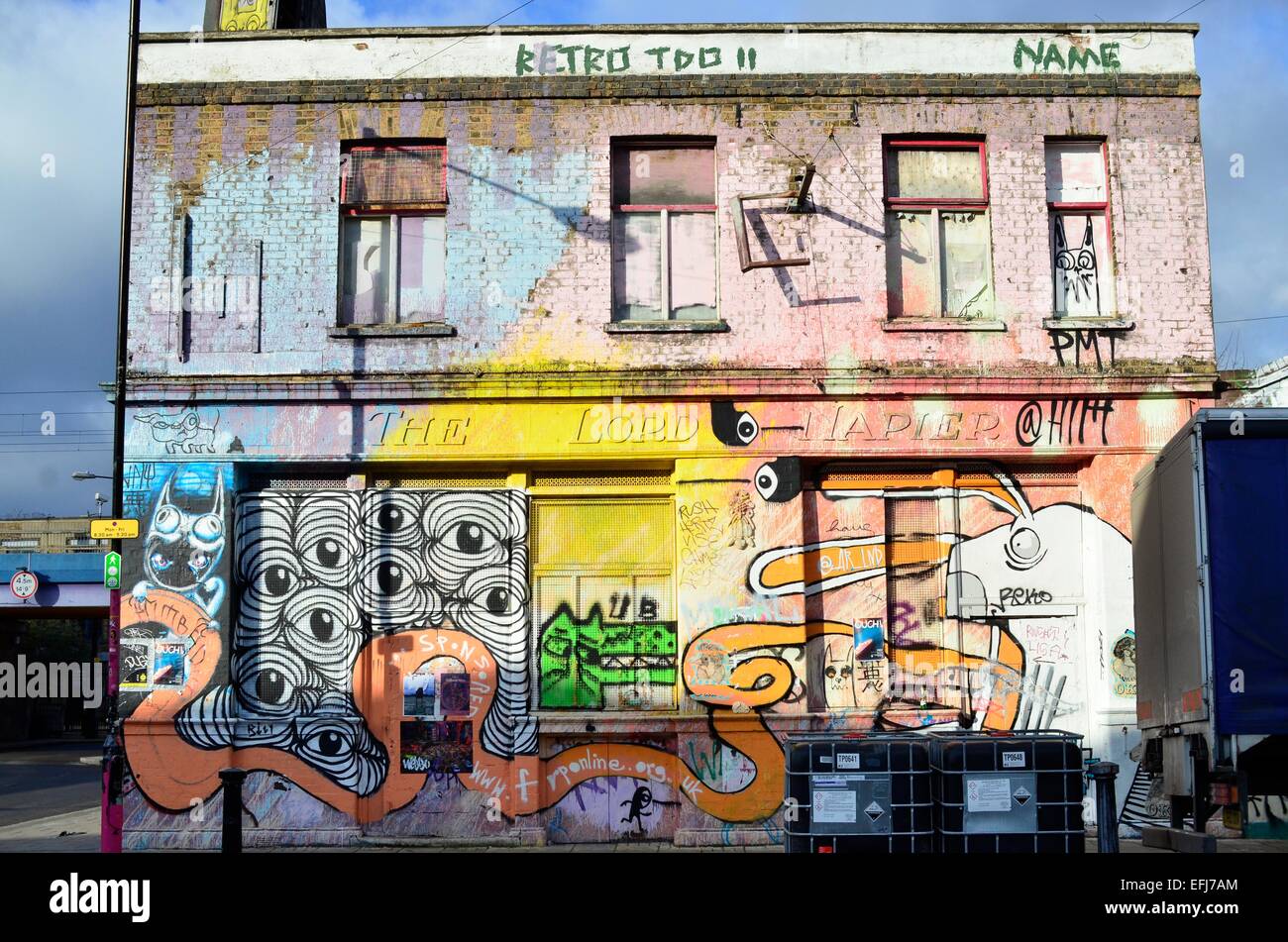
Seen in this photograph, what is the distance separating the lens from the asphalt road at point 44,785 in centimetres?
2057

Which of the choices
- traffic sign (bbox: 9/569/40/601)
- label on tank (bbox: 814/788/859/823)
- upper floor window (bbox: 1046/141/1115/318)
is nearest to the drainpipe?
label on tank (bbox: 814/788/859/823)

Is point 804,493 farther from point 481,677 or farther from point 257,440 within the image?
point 257,440

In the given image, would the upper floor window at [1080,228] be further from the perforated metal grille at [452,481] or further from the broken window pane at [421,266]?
the broken window pane at [421,266]

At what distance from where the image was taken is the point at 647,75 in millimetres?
14992

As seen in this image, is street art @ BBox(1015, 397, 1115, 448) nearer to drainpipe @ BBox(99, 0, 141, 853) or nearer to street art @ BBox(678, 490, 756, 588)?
street art @ BBox(678, 490, 756, 588)

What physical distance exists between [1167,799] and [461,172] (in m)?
9.41

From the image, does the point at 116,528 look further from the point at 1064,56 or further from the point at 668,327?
the point at 1064,56

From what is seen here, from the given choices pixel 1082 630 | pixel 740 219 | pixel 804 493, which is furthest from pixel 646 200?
pixel 1082 630

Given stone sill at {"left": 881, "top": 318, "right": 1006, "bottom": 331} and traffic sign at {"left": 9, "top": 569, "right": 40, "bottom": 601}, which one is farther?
traffic sign at {"left": 9, "top": 569, "right": 40, "bottom": 601}

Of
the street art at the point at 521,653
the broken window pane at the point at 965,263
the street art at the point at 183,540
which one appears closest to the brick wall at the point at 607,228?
the broken window pane at the point at 965,263

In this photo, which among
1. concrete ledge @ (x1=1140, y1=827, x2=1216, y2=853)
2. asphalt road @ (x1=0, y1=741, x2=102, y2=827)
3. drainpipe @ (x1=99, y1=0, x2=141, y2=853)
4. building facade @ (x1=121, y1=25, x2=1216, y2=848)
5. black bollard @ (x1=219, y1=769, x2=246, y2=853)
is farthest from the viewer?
asphalt road @ (x1=0, y1=741, x2=102, y2=827)

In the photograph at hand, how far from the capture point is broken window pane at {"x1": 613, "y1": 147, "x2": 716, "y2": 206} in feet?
49.4

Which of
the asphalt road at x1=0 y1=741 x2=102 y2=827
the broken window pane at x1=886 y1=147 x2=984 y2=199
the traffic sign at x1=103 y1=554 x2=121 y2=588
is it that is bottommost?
the asphalt road at x1=0 y1=741 x2=102 y2=827

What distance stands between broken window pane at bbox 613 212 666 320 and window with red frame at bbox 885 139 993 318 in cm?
251
